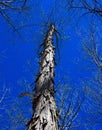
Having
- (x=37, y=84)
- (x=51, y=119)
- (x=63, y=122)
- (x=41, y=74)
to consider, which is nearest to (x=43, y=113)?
(x=51, y=119)

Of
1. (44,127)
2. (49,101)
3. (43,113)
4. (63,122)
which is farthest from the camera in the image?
(63,122)

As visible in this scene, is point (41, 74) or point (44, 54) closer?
point (41, 74)

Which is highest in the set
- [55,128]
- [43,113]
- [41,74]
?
[41,74]

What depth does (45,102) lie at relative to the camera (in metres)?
3.23

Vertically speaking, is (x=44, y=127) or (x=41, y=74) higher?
(x=41, y=74)

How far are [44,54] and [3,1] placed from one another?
1567mm

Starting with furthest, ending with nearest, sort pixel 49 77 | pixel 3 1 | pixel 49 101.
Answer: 1. pixel 49 77
2. pixel 3 1
3. pixel 49 101

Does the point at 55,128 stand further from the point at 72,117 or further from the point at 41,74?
the point at 72,117

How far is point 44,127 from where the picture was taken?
2.79 m

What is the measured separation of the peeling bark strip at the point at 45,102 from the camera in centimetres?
286

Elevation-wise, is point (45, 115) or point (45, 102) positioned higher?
point (45, 102)

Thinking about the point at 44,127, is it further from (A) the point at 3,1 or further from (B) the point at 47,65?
(A) the point at 3,1

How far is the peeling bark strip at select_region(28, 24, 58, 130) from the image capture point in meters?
2.86

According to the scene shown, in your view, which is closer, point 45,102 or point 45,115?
point 45,115
